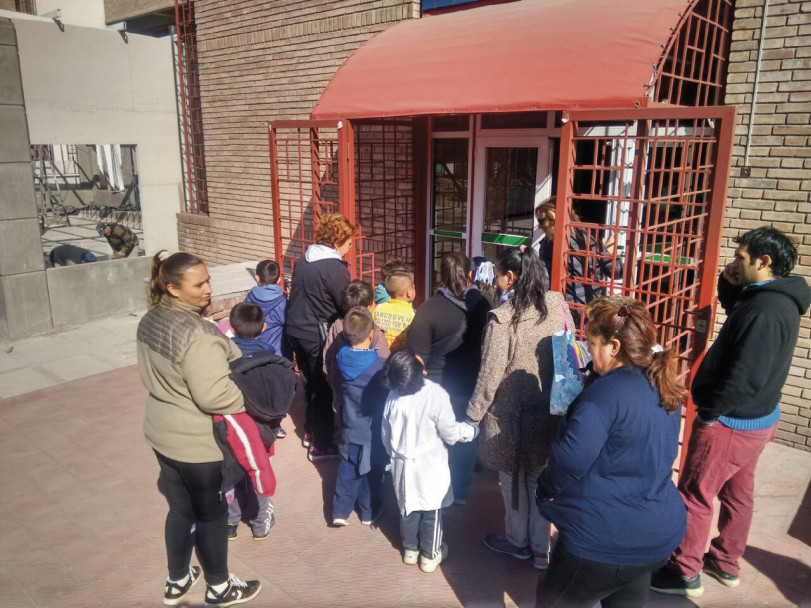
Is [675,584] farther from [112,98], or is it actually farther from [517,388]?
[112,98]

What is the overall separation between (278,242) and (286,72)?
289cm

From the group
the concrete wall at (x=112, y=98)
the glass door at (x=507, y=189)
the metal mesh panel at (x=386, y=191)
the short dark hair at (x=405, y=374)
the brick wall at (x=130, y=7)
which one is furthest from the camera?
the brick wall at (x=130, y=7)

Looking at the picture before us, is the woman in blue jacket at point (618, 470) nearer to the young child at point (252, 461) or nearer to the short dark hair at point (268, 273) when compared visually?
the young child at point (252, 461)

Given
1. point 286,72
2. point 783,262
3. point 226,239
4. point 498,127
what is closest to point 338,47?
point 286,72

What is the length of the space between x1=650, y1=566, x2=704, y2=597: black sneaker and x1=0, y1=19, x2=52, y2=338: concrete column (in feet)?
26.5

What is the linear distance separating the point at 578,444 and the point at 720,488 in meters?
1.53

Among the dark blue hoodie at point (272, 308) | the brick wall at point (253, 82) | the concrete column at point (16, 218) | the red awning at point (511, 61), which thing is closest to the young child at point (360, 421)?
the dark blue hoodie at point (272, 308)

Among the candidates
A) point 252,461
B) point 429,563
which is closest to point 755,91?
point 429,563

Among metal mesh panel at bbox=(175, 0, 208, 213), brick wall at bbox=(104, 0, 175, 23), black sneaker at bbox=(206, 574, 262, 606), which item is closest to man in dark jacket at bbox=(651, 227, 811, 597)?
black sneaker at bbox=(206, 574, 262, 606)

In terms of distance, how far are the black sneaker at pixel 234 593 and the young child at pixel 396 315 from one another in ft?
5.49

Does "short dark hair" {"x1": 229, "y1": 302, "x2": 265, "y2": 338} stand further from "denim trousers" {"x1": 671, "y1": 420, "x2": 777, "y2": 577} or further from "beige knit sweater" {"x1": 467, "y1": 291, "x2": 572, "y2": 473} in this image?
"denim trousers" {"x1": 671, "y1": 420, "x2": 777, "y2": 577}

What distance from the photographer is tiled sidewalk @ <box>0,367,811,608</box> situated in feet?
11.1

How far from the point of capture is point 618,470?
2.23 m

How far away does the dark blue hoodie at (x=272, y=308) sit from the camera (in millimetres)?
4992
